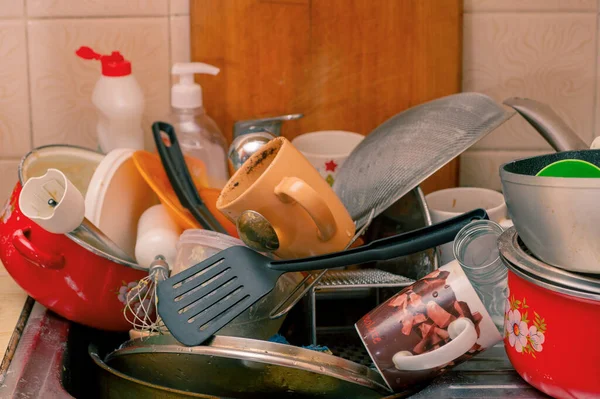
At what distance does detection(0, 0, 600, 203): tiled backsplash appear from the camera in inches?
40.1

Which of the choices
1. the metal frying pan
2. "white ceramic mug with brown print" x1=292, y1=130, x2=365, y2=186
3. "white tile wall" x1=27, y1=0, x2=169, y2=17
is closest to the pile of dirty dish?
the metal frying pan

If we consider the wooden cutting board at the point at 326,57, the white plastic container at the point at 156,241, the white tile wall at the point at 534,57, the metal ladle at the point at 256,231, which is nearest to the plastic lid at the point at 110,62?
the wooden cutting board at the point at 326,57

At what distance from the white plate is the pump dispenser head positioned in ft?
0.31

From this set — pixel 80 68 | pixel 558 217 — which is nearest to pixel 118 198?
pixel 80 68

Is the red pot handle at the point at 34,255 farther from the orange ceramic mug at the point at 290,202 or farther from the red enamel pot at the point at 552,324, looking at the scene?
the red enamel pot at the point at 552,324

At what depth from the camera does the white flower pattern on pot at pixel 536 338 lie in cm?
59

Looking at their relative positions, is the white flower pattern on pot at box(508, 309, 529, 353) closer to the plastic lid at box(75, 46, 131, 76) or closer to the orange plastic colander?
the orange plastic colander

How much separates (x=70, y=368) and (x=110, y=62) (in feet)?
1.22

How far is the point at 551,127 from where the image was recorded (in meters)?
0.82

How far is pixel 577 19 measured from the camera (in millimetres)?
1022

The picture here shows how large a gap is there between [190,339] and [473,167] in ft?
1.83

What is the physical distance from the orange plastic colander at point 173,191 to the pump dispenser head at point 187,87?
7 centimetres

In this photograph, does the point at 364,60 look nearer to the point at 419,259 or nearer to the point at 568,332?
the point at 419,259

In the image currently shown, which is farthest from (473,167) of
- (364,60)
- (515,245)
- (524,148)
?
(515,245)
